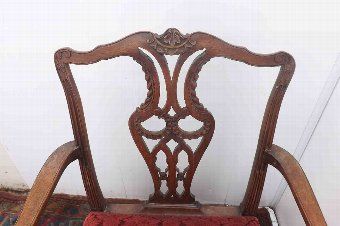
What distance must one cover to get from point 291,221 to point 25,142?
45.1 inches

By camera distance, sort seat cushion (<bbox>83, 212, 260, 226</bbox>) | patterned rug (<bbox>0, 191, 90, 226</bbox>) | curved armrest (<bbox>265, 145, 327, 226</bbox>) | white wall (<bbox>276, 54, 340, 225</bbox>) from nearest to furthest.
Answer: curved armrest (<bbox>265, 145, 327, 226</bbox>), seat cushion (<bbox>83, 212, 260, 226</bbox>), white wall (<bbox>276, 54, 340, 225</bbox>), patterned rug (<bbox>0, 191, 90, 226</bbox>)

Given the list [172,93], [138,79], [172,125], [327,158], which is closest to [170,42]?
[172,93]

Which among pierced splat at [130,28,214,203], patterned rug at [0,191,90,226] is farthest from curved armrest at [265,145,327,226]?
patterned rug at [0,191,90,226]

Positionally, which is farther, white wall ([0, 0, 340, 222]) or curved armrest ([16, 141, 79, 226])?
white wall ([0, 0, 340, 222])

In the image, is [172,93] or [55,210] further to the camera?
[55,210]

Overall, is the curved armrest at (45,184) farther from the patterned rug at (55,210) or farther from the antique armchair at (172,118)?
the patterned rug at (55,210)

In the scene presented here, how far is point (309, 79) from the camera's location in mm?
1209

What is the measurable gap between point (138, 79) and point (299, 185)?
24.0 inches

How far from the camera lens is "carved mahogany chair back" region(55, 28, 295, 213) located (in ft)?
2.97

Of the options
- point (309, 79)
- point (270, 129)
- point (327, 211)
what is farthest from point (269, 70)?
point (327, 211)

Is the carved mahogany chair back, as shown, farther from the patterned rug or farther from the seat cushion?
the patterned rug

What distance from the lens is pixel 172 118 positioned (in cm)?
102

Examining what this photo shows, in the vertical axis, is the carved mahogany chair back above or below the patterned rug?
above

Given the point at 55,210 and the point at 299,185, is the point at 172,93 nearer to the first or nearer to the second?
the point at 299,185
